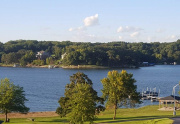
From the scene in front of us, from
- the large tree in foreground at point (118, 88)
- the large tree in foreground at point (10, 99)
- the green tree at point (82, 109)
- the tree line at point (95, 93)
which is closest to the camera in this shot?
the green tree at point (82, 109)

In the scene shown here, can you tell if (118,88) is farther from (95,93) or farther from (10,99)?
(10,99)

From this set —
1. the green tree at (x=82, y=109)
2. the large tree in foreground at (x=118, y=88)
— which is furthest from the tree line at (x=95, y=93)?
the green tree at (x=82, y=109)

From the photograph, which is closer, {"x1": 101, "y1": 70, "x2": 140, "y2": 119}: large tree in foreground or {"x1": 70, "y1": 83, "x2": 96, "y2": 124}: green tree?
{"x1": 70, "y1": 83, "x2": 96, "y2": 124}: green tree

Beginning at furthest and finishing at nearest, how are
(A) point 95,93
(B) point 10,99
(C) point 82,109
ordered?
(B) point 10,99 < (A) point 95,93 < (C) point 82,109

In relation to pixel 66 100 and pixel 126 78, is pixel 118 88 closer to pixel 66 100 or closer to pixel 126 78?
pixel 126 78

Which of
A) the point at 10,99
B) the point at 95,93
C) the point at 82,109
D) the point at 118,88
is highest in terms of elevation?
the point at 118,88

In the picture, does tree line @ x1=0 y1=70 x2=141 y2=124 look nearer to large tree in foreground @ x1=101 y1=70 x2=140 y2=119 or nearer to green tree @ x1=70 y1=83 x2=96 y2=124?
large tree in foreground @ x1=101 y1=70 x2=140 y2=119

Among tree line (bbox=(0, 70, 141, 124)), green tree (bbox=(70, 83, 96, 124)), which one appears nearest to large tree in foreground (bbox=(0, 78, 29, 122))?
tree line (bbox=(0, 70, 141, 124))

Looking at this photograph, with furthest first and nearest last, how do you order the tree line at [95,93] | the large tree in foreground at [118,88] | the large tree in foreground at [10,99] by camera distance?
1. the large tree in foreground at [10,99]
2. the large tree in foreground at [118,88]
3. the tree line at [95,93]

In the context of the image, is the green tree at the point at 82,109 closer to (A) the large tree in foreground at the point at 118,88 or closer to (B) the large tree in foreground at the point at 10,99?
(A) the large tree in foreground at the point at 118,88

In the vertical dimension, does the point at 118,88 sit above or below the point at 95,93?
above

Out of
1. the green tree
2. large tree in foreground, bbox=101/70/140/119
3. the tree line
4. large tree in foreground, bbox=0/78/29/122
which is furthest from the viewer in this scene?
large tree in foreground, bbox=0/78/29/122

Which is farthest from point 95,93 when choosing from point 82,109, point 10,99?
point 10,99

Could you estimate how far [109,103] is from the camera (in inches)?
1900
